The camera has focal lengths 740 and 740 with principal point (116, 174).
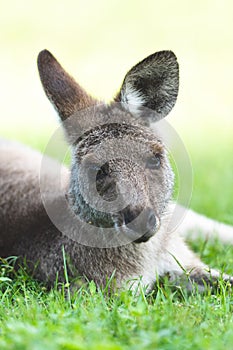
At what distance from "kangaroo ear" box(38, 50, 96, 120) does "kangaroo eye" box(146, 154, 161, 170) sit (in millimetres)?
668

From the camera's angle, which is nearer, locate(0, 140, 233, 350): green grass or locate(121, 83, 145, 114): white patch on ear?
locate(0, 140, 233, 350): green grass

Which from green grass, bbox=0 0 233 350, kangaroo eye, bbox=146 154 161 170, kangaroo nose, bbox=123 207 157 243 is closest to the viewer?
green grass, bbox=0 0 233 350

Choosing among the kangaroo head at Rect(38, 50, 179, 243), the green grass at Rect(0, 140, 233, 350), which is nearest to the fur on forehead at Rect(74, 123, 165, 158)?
the kangaroo head at Rect(38, 50, 179, 243)

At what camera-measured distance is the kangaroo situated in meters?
4.21

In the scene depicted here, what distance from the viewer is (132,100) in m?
4.63

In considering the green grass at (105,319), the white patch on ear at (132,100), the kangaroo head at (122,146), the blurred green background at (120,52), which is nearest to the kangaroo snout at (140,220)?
the kangaroo head at (122,146)

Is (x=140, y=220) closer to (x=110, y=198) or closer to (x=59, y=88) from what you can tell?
(x=110, y=198)

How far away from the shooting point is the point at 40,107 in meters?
15.4

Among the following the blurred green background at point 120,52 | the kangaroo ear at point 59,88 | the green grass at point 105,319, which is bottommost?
the green grass at point 105,319

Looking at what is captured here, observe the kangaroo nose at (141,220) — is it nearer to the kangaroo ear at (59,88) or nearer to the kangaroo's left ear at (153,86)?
the kangaroo's left ear at (153,86)

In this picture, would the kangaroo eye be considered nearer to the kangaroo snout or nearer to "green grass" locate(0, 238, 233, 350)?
the kangaroo snout

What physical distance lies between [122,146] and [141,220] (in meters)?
0.56

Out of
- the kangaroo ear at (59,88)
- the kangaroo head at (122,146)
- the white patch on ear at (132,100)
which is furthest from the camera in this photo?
the kangaroo ear at (59,88)

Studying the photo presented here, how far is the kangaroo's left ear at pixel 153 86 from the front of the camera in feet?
14.6
